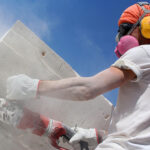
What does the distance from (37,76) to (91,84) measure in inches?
43.3

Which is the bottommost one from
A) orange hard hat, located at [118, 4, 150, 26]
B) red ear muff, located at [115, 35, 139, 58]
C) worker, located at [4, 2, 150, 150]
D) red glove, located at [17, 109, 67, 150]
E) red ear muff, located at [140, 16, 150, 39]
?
red glove, located at [17, 109, 67, 150]

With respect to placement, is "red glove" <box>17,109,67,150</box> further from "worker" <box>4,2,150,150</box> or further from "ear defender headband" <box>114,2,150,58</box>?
"ear defender headband" <box>114,2,150,58</box>

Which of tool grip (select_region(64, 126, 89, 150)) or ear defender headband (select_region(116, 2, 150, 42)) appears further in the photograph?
tool grip (select_region(64, 126, 89, 150))

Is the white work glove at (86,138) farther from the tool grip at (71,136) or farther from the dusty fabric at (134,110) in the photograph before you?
the dusty fabric at (134,110)

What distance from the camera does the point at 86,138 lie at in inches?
87.6

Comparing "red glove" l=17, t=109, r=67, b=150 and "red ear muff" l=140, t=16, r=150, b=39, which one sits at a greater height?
"red ear muff" l=140, t=16, r=150, b=39

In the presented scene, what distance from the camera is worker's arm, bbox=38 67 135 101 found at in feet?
4.62

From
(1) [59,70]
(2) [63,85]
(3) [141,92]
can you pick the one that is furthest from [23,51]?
(3) [141,92]

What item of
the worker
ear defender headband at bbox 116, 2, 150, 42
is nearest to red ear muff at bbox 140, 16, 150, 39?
ear defender headband at bbox 116, 2, 150, 42

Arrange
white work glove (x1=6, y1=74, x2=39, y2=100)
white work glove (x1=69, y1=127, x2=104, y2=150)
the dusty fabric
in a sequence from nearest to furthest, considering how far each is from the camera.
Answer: the dusty fabric → white work glove (x1=6, y1=74, x2=39, y2=100) → white work glove (x1=69, y1=127, x2=104, y2=150)

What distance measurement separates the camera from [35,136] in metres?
2.26

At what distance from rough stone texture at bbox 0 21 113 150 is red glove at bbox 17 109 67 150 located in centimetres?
13

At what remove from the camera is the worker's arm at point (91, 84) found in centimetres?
141

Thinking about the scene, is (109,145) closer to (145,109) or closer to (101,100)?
(145,109)
